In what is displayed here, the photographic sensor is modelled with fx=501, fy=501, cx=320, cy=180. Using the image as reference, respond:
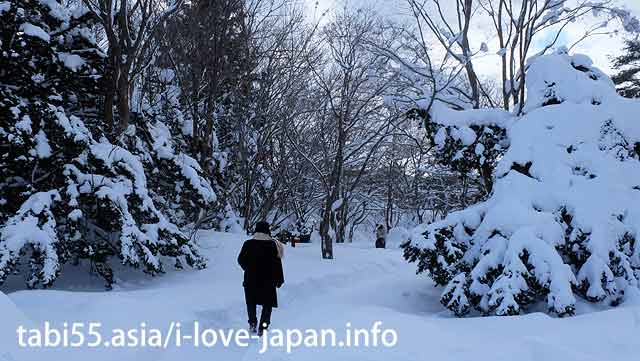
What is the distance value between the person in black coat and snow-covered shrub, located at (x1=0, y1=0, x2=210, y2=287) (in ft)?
10.0

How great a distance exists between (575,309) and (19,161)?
9.79 metres

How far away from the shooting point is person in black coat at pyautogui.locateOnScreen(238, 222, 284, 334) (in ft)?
23.3

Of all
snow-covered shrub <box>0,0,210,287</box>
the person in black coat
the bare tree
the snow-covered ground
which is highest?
the bare tree

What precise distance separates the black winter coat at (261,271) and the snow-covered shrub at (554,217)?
319 cm

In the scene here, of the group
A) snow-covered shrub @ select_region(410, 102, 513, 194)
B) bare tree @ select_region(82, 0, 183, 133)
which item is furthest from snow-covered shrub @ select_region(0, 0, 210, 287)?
snow-covered shrub @ select_region(410, 102, 513, 194)

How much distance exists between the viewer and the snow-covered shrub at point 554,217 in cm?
780

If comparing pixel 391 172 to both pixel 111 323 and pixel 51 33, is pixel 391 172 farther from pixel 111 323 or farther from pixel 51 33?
pixel 111 323

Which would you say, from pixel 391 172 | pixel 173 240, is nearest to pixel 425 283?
pixel 173 240

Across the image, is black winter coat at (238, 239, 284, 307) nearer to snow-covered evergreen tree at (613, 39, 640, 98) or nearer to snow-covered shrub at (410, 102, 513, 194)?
snow-covered shrub at (410, 102, 513, 194)

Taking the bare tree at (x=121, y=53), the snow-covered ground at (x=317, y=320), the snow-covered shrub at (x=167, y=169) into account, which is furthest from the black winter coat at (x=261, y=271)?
the bare tree at (x=121, y=53)

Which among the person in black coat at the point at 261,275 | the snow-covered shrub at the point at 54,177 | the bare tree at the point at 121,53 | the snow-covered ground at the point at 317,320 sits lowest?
the snow-covered ground at the point at 317,320

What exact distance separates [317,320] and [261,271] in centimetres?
116

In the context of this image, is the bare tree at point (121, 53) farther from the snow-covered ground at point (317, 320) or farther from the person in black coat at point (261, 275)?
the person in black coat at point (261, 275)

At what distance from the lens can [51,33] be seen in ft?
34.6
